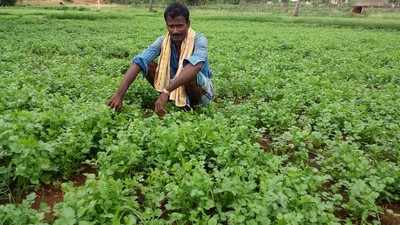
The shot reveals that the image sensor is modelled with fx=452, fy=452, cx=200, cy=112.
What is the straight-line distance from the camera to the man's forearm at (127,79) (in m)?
5.43

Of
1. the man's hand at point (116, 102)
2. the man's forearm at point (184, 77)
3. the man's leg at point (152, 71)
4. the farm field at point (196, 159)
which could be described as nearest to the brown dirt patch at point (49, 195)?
the farm field at point (196, 159)

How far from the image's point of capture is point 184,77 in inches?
215

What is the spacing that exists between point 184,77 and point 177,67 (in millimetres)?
734

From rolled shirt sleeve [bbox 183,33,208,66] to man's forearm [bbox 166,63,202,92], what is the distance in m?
0.06

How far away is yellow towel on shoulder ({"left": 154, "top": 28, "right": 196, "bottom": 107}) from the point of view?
19.2 feet

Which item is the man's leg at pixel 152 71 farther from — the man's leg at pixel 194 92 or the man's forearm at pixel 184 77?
the man's forearm at pixel 184 77

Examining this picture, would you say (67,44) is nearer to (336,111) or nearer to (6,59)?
(6,59)

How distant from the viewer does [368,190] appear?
367 cm

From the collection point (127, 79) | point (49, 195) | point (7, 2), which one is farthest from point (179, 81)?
point (7, 2)

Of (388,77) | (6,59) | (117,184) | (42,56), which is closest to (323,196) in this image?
(117,184)

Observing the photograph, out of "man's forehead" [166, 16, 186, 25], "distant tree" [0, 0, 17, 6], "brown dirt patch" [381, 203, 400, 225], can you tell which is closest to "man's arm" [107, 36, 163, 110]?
"man's forehead" [166, 16, 186, 25]

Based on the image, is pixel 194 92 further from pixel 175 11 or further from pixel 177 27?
pixel 175 11

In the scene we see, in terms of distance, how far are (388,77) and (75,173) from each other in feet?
24.2

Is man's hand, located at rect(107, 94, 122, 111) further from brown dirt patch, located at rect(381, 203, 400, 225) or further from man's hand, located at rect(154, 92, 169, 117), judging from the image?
brown dirt patch, located at rect(381, 203, 400, 225)
